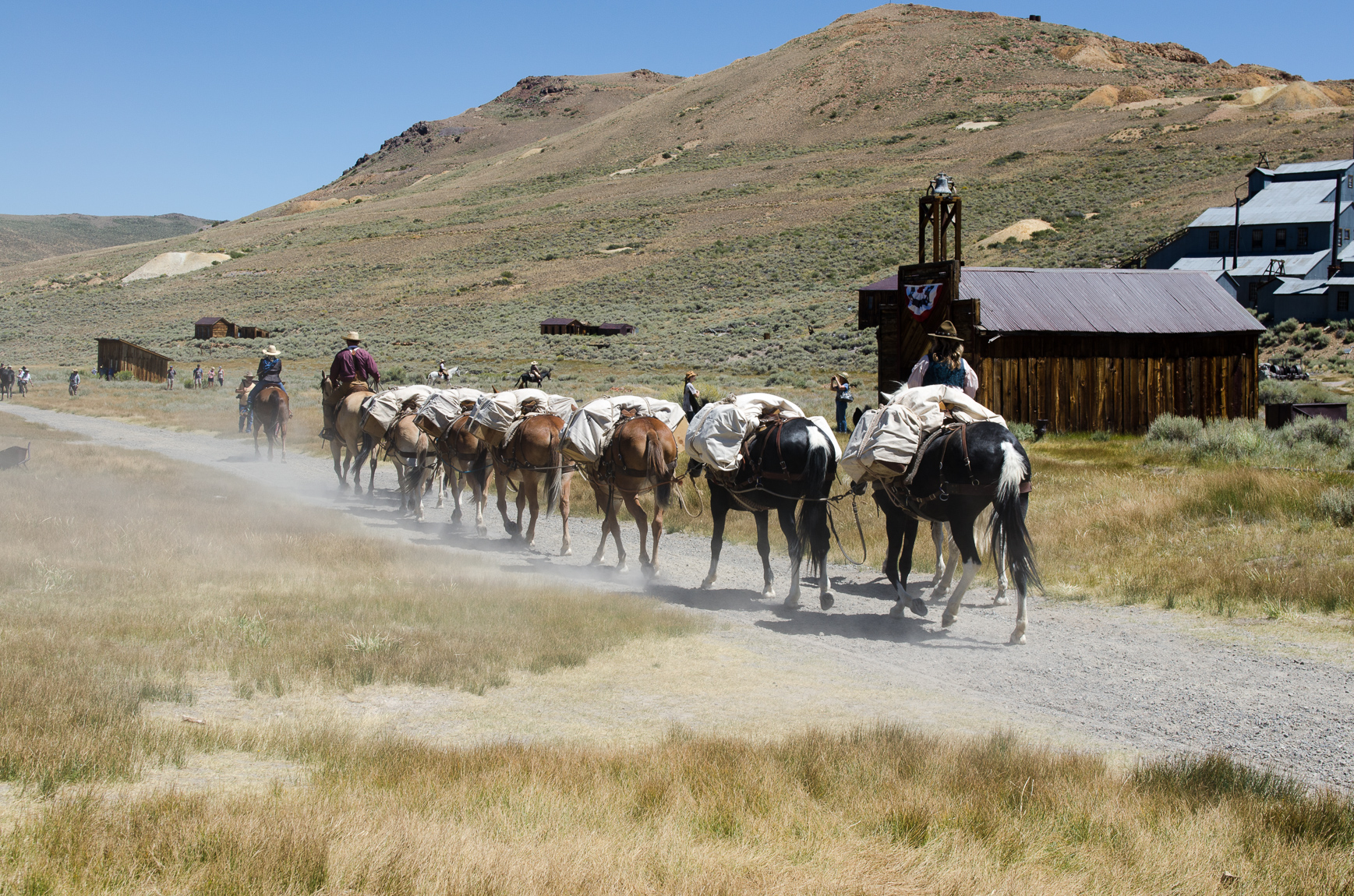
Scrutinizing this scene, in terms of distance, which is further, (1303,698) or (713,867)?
(1303,698)

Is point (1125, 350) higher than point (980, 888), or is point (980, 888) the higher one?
point (1125, 350)

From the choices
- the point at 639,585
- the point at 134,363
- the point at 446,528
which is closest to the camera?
the point at 639,585

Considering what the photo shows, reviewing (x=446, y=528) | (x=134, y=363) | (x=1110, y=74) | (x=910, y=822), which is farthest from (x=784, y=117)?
(x=910, y=822)

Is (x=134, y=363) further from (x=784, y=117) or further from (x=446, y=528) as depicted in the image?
(x=784, y=117)

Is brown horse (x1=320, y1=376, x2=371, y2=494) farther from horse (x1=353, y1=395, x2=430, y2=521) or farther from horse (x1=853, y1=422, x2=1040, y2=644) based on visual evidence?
horse (x1=853, y1=422, x2=1040, y2=644)

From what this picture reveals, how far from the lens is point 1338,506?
12203mm

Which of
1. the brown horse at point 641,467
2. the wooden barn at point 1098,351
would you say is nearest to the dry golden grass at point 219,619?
the brown horse at point 641,467

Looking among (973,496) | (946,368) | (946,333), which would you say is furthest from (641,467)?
(973,496)

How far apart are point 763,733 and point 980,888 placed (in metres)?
2.29

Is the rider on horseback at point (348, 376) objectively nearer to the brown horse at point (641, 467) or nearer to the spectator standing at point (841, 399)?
the brown horse at point (641, 467)

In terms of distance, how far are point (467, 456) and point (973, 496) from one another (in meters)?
8.24

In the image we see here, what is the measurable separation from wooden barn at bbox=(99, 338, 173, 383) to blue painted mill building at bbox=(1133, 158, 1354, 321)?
57349 millimetres

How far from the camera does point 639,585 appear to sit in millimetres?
11297

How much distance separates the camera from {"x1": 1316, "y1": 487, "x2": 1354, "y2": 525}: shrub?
12.0 m
